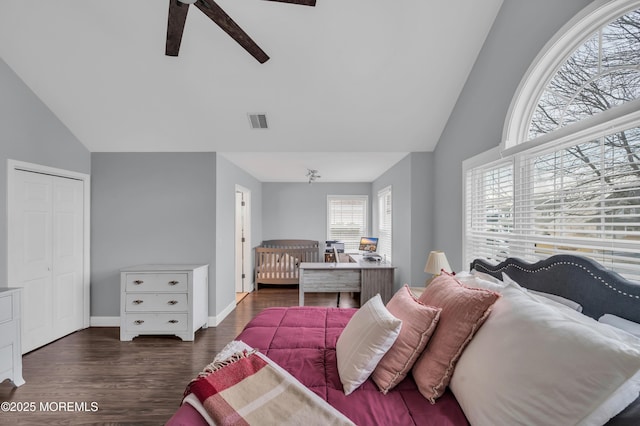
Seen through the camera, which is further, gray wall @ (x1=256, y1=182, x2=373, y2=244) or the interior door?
gray wall @ (x1=256, y1=182, x2=373, y2=244)

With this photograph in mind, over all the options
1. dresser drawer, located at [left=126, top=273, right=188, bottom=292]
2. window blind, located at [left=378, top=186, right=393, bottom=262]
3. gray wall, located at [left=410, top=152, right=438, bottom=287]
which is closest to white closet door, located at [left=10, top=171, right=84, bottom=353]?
dresser drawer, located at [left=126, top=273, right=188, bottom=292]

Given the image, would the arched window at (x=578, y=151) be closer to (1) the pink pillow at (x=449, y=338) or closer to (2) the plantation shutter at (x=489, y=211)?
(2) the plantation shutter at (x=489, y=211)

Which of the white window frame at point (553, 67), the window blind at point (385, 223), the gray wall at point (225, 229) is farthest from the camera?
the window blind at point (385, 223)

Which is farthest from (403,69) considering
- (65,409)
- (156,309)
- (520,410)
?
(65,409)

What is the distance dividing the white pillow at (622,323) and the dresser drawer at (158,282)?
348cm

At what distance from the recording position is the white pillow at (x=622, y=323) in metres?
1.08

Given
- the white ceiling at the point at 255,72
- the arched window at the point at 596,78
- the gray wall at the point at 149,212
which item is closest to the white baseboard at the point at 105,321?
the gray wall at the point at 149,212

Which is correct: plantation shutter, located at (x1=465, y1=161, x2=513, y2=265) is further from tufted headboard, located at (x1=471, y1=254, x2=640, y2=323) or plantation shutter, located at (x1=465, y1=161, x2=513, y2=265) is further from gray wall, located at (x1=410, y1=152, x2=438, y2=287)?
gray wall, located at (x1=410, y1=152, x2=438, y2=287)

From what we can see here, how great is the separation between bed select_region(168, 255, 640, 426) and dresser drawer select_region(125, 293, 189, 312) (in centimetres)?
197

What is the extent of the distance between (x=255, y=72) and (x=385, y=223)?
3.55 meters

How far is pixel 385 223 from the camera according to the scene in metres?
5.39

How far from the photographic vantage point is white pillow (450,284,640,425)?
2.58ft

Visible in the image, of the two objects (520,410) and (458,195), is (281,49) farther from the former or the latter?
(520,410)

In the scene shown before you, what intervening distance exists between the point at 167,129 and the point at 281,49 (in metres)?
1.73
